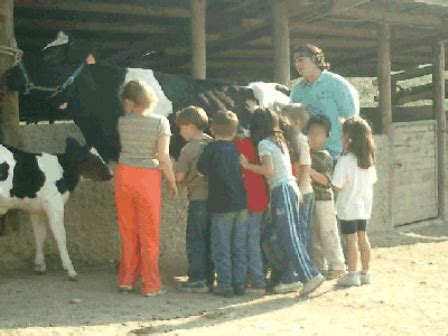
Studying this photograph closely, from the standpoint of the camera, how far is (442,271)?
6930mm

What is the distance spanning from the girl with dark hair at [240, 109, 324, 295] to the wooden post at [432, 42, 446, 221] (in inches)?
241

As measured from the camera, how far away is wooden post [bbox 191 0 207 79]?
26.6ft

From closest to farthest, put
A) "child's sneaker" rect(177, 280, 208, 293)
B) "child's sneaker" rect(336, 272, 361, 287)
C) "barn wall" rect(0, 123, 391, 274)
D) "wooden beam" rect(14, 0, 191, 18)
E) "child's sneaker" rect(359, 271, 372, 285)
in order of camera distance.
A: 1. "child's sneaker" rect(177, 280, 208, 293)
2. "child's sneaker" rect(336, 272, 361, 287)
3. "child's sneaker" rect(359, 271, 372, 285)
4. "barn wall" rect(0, 123, 391, 274)
5. "wooden beam" rect(14, 0, 191, 18)

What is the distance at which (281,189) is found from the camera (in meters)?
5.71

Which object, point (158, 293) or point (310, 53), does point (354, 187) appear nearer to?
point (310, 53)

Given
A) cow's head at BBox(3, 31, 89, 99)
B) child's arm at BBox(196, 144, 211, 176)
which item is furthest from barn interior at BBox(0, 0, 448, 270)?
child's arm at BBox(196, 144, 211, 176)

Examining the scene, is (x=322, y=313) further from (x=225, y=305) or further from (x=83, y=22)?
(x=83, y=22)

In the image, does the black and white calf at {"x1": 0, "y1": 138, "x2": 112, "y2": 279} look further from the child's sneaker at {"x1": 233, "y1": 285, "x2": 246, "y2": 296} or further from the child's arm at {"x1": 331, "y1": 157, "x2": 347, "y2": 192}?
the child's arm at {"x1": 331, "y1": 157, "x2": 347, "y2": 192}

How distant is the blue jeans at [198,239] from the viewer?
579cm

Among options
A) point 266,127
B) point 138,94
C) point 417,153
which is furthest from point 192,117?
point 417,153

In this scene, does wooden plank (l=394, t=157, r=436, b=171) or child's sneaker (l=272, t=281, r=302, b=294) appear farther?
wooden plank (l=394, t=157, r=436, b=171)

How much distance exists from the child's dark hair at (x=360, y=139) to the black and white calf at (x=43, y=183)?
2.23 metres

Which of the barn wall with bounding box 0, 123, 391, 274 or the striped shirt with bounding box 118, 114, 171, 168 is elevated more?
the striped shirt with bounding box 118, 114, 171, 168

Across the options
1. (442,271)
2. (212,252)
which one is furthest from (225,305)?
(442,271)
